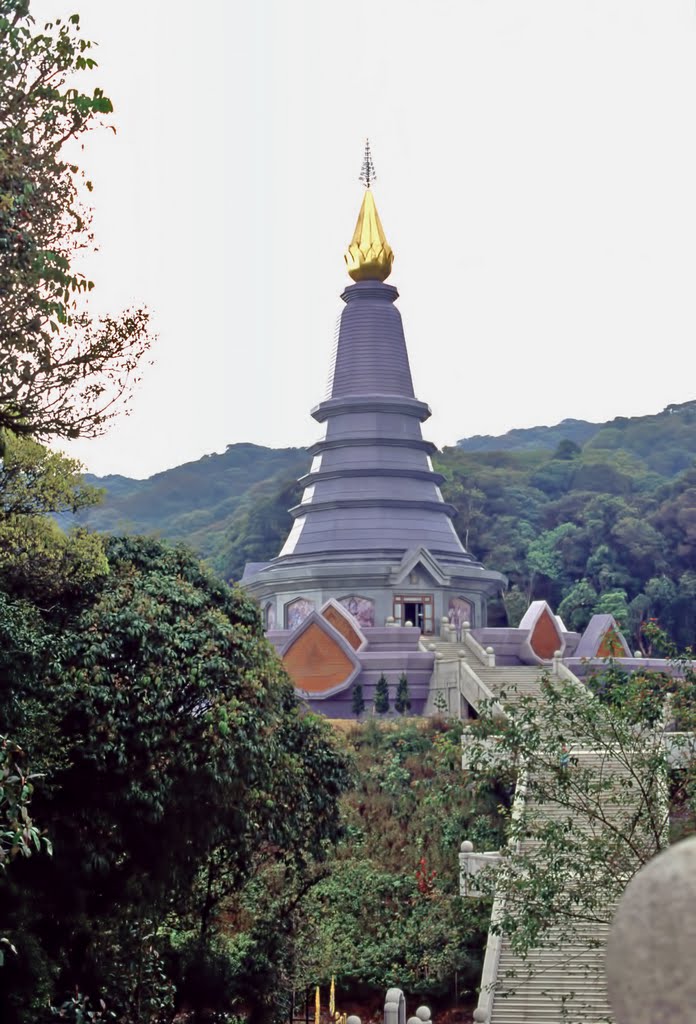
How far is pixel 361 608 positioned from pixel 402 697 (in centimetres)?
594

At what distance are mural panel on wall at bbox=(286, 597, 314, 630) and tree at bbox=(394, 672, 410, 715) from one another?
628 cm

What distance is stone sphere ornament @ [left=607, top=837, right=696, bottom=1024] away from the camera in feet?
9.25

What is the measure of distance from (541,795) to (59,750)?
4917mm

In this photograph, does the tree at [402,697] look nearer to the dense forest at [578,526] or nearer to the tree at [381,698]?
the tree at [381,698]

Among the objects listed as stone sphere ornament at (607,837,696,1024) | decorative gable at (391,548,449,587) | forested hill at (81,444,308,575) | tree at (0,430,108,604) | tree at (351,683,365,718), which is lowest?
stone sphere ornament at (607,837,696,1024)

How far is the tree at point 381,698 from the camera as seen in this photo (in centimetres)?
3297

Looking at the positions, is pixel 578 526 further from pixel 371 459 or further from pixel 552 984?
pixel 552 984

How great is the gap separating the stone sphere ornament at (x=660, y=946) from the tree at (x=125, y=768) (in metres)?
10.7

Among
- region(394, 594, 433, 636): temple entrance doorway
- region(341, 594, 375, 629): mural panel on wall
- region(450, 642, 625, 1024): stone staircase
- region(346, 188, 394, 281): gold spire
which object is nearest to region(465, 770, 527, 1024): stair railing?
region(450, 642, 625, 1024): stone staircase

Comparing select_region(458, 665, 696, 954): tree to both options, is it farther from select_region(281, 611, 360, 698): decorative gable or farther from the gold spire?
the gold spire

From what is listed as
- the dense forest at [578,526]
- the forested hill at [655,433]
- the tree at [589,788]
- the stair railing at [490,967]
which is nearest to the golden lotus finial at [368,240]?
the dense forest at [578,526]

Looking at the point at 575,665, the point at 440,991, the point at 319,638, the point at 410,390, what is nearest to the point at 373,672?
the point at 319,638

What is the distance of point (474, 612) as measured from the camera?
40.9 meters

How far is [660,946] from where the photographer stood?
2.89 metres
